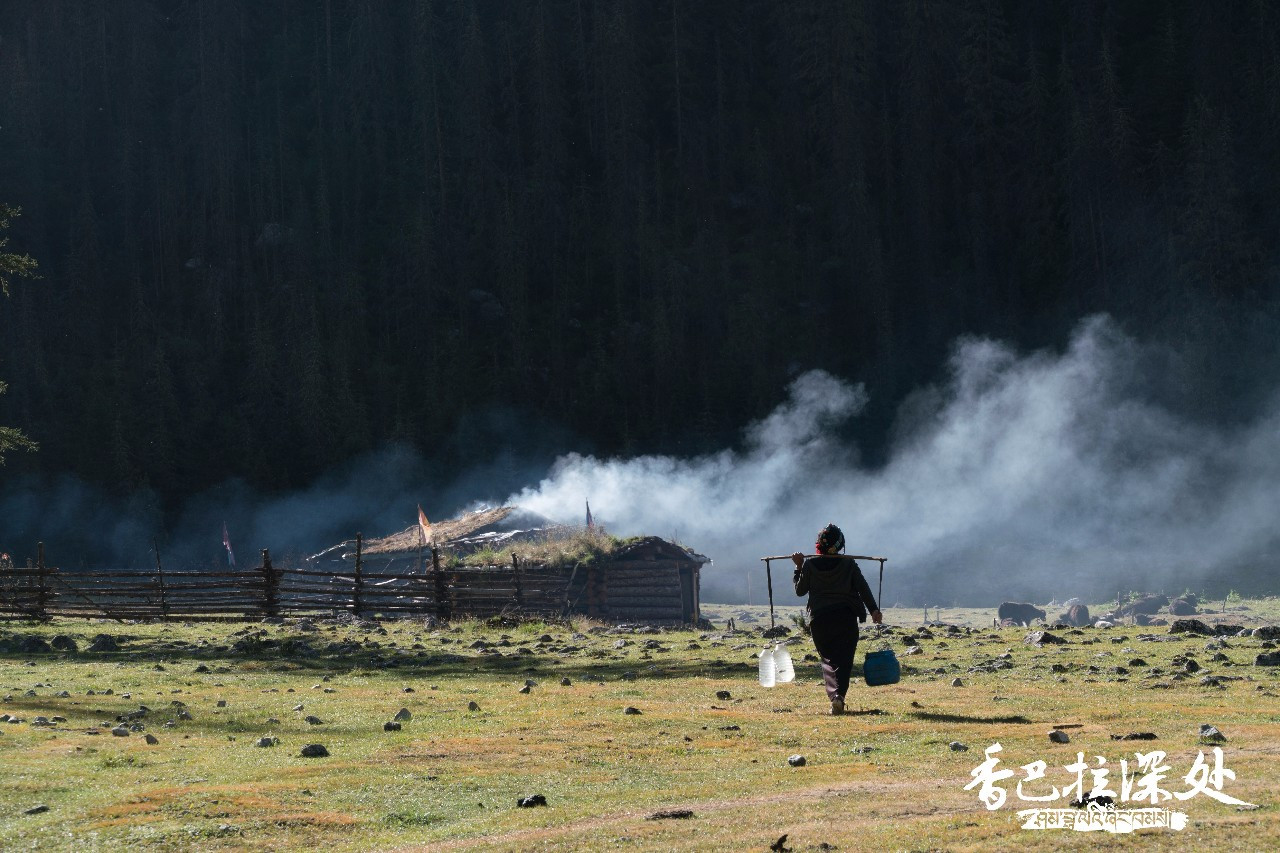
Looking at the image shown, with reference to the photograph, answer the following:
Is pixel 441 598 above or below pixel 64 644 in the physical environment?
above

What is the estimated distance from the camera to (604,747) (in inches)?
450

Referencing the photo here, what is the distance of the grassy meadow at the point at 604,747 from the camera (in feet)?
25.6

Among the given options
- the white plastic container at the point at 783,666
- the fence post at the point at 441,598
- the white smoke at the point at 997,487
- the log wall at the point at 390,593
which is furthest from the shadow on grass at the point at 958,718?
the white smoke at the point at 997,487

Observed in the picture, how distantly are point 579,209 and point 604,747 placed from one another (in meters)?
83.8

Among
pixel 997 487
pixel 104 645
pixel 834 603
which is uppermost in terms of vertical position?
pixel 997 487

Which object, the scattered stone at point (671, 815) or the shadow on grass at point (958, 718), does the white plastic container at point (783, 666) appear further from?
the scattered stone at point (671, 815)

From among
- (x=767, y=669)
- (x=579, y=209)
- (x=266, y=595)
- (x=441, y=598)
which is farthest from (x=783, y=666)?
(x=579, y=209)

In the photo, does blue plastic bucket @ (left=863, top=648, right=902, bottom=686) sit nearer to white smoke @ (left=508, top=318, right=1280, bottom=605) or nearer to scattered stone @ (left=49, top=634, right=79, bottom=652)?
scattered stone @ (left=49, top=634, right=79, bottom=652)

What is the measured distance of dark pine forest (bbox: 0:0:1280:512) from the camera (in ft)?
262

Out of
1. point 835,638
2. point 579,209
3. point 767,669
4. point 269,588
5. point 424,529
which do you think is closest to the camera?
point 835,638

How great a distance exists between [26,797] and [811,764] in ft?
17.2

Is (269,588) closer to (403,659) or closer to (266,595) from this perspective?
(266,595)

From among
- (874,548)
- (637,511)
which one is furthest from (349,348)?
(874,548)

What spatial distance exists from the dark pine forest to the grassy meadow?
195 ft
